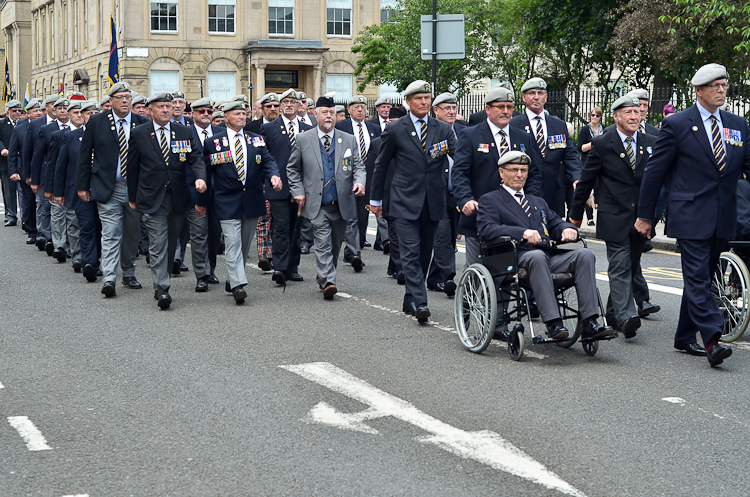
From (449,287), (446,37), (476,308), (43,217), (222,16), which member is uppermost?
(222,16)

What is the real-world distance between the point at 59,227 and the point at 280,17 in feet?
152

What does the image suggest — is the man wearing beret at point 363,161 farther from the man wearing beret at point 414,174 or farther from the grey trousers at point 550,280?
the grey trousers at point 550,280

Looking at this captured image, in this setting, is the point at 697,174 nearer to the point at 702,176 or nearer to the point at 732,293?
the point at 702,176

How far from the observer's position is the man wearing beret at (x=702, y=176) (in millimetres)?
7312

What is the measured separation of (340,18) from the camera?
59.3 metres

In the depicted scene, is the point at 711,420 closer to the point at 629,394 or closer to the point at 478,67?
the point at 629,394

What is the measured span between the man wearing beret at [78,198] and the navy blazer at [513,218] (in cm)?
549

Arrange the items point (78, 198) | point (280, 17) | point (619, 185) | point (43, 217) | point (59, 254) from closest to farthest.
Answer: point (619, 185) → point (78, 198) → point (59, 254) → point (43, 217) → point (280, 17)

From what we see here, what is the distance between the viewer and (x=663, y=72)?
26.8 m

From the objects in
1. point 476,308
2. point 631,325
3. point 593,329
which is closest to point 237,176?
point 476,308

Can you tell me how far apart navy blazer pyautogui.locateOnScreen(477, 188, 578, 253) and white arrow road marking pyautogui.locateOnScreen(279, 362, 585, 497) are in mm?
1687

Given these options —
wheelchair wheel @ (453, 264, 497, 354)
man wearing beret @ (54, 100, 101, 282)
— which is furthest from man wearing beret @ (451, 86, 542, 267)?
man wearing beret @ (54, 100, 101, 282)

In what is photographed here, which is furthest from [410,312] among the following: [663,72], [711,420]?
[663,72]

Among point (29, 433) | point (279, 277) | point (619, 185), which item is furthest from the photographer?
point (279, 277)
